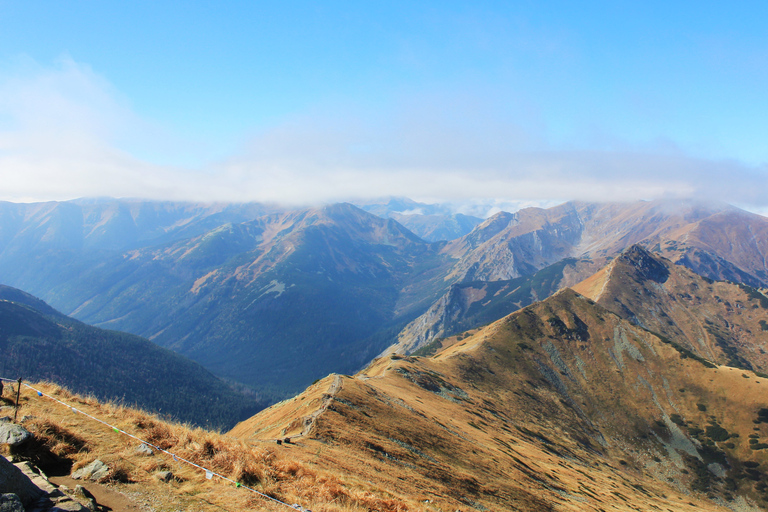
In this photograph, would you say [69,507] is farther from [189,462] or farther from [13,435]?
[189,462]

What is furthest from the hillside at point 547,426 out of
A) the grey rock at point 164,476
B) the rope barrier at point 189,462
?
the grey rock at point 164,476

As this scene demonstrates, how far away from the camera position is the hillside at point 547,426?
4434cm

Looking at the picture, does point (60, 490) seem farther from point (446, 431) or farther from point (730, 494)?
point (730, 494)

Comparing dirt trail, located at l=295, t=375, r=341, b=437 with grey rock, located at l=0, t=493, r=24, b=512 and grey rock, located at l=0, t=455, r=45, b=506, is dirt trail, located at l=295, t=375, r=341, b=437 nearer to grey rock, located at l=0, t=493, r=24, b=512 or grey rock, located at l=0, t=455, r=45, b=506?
grey rock, located at l=0, t=455, r=45, b=506

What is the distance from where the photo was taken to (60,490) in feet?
48.1

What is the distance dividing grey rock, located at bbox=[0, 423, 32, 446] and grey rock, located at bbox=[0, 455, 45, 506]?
17.5 feet

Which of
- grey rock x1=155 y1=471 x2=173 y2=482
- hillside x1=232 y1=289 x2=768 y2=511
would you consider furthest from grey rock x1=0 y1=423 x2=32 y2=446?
hillside x1=232 y1=289 x2=768 y2=511

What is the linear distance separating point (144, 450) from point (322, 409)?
1276 inches

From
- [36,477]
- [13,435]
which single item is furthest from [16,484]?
[13,435]

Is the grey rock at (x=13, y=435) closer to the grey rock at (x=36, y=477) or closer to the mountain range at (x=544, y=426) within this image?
the grey rock at (x=36, y=477)

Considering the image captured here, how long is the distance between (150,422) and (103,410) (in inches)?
213

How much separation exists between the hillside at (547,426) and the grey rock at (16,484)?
789 inches

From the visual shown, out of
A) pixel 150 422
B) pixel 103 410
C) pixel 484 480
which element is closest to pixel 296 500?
pixel 150 422

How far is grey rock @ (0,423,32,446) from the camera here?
16.9m
